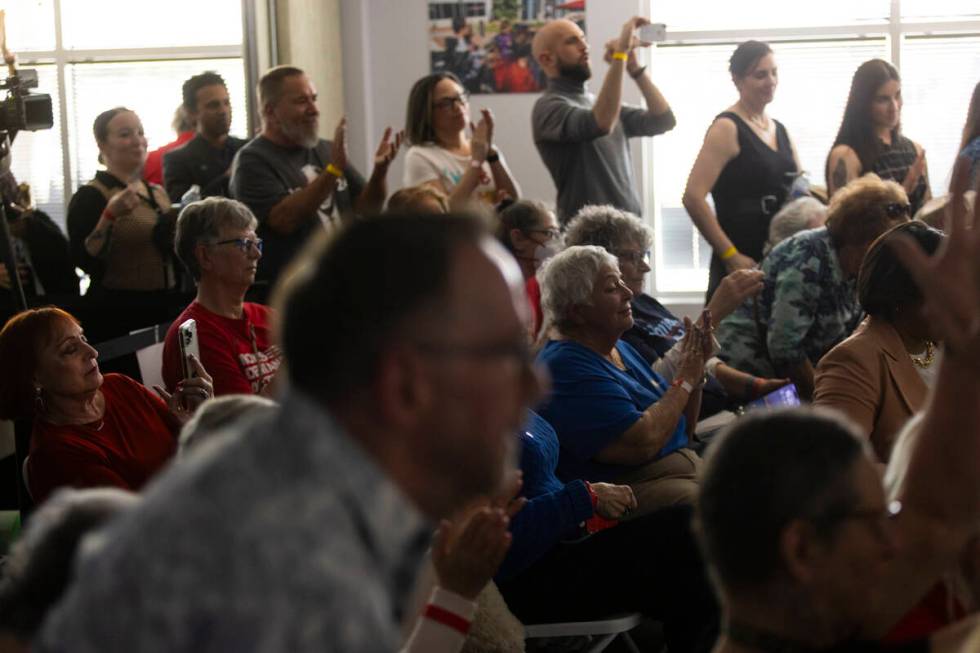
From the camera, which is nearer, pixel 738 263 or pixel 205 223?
pixel 205 223

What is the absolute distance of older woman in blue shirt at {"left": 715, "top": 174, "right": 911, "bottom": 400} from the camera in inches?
136

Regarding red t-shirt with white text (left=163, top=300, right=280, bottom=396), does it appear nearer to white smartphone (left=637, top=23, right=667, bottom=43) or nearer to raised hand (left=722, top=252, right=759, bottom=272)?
raised hand (left=722, top=252, right=759, bottom=272)

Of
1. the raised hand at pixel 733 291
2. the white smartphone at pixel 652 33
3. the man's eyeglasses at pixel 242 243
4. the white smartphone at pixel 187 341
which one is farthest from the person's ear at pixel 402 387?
the white smartphone at pixel 652 33

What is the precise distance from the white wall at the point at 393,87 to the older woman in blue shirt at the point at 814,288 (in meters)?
3.11

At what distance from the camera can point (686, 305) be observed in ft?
22.4

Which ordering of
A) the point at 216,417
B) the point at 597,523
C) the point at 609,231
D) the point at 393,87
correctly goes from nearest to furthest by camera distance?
the point at 216,417 → the point at 597,523 → the point at 609,231 → the point at 393,87

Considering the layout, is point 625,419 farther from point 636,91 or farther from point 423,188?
point 636,91

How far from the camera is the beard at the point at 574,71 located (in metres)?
4.86

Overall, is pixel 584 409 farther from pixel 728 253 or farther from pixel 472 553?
pixel 728 253

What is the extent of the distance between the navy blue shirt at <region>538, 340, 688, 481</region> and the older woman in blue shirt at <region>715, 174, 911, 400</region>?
0.69 m

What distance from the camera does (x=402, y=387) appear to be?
0.86 m

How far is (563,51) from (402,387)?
4116 millimetres

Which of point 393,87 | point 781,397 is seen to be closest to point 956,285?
point 781,397

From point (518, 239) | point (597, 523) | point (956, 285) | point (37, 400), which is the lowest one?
point (597, 523)
